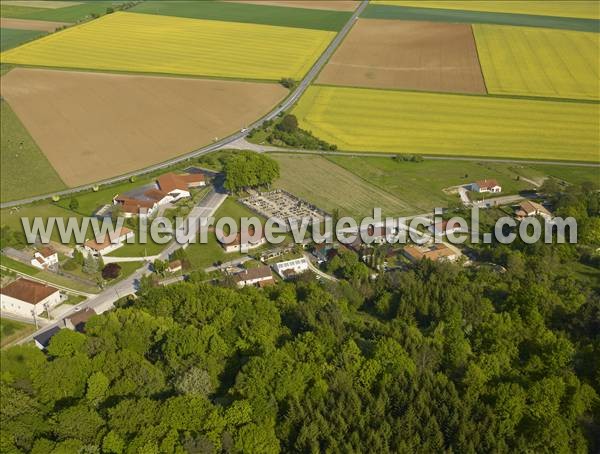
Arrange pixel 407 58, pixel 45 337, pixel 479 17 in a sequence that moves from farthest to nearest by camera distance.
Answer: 1. pixel 479 17
2. pixel 407 58
3. pixel 45 337

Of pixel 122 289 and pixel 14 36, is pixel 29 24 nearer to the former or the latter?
pixel 14 36

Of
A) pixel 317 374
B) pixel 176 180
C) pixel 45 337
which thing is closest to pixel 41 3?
pixel 176 180

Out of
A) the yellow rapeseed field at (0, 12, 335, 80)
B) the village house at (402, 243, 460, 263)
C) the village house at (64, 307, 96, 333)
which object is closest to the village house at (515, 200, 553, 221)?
the village house at (402, 243, 460, 263)

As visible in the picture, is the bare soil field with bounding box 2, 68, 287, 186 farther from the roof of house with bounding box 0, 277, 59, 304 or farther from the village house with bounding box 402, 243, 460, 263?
the village house with bounding box 402, 243, 460, 263

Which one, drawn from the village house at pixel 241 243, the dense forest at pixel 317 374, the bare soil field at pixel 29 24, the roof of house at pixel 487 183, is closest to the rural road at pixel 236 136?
the village house at pixel 241 243

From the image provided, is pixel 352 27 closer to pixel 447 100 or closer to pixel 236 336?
pixel 447 100

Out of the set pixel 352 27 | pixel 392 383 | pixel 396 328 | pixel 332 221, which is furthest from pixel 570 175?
pixel 352 27
